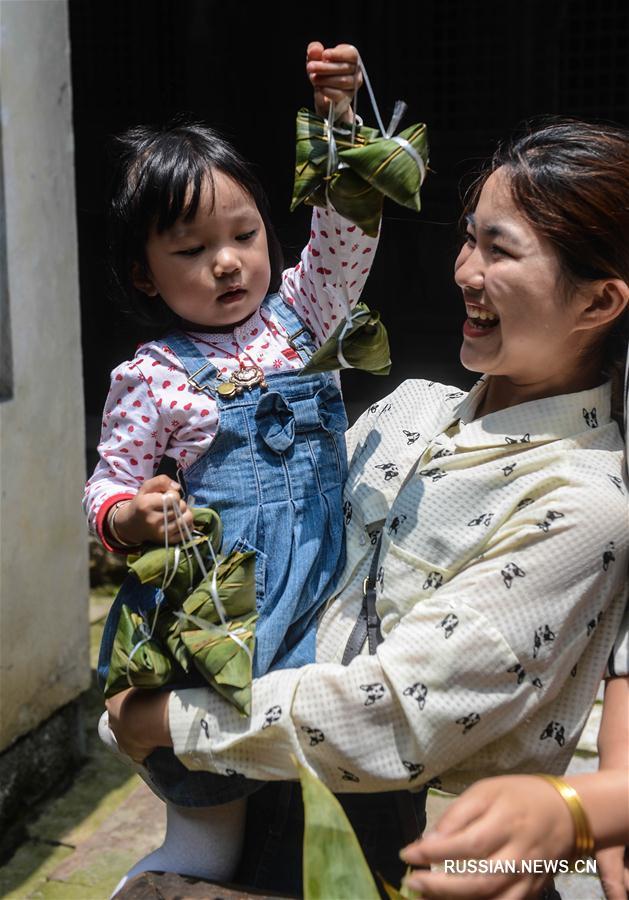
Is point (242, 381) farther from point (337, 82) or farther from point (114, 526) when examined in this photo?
point (337, 82)

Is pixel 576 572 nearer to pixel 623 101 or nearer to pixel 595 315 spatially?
pixel 595 315

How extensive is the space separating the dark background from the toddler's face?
3.43 meters

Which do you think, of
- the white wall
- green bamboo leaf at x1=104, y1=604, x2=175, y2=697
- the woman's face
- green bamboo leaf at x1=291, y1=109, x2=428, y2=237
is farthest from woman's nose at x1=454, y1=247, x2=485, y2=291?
the white wall

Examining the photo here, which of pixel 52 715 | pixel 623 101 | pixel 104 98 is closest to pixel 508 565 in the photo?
pixel 52 715

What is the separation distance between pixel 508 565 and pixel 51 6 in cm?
286

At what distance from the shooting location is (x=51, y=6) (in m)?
3.58

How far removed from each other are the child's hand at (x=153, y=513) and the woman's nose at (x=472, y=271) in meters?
0.55

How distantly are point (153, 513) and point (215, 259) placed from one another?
481 mm

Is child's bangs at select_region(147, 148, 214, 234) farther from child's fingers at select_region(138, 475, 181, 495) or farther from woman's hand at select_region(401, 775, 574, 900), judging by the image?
woman's hand at select_region(401, 775, 574, 900)

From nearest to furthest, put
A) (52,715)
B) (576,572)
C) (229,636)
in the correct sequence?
(576,572) < (229,636) < (52,715)

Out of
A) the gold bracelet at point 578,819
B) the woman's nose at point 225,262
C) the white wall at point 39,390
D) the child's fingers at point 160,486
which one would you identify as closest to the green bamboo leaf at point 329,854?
the gold bracelet at point 578,819

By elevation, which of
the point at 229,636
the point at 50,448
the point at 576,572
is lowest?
the point at 50,448

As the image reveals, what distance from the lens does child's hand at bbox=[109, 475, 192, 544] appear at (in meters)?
1.62

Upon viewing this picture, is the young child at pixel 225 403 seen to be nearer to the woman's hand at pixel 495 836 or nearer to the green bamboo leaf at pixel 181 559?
the green bamboo leaf at pixel 181 559
